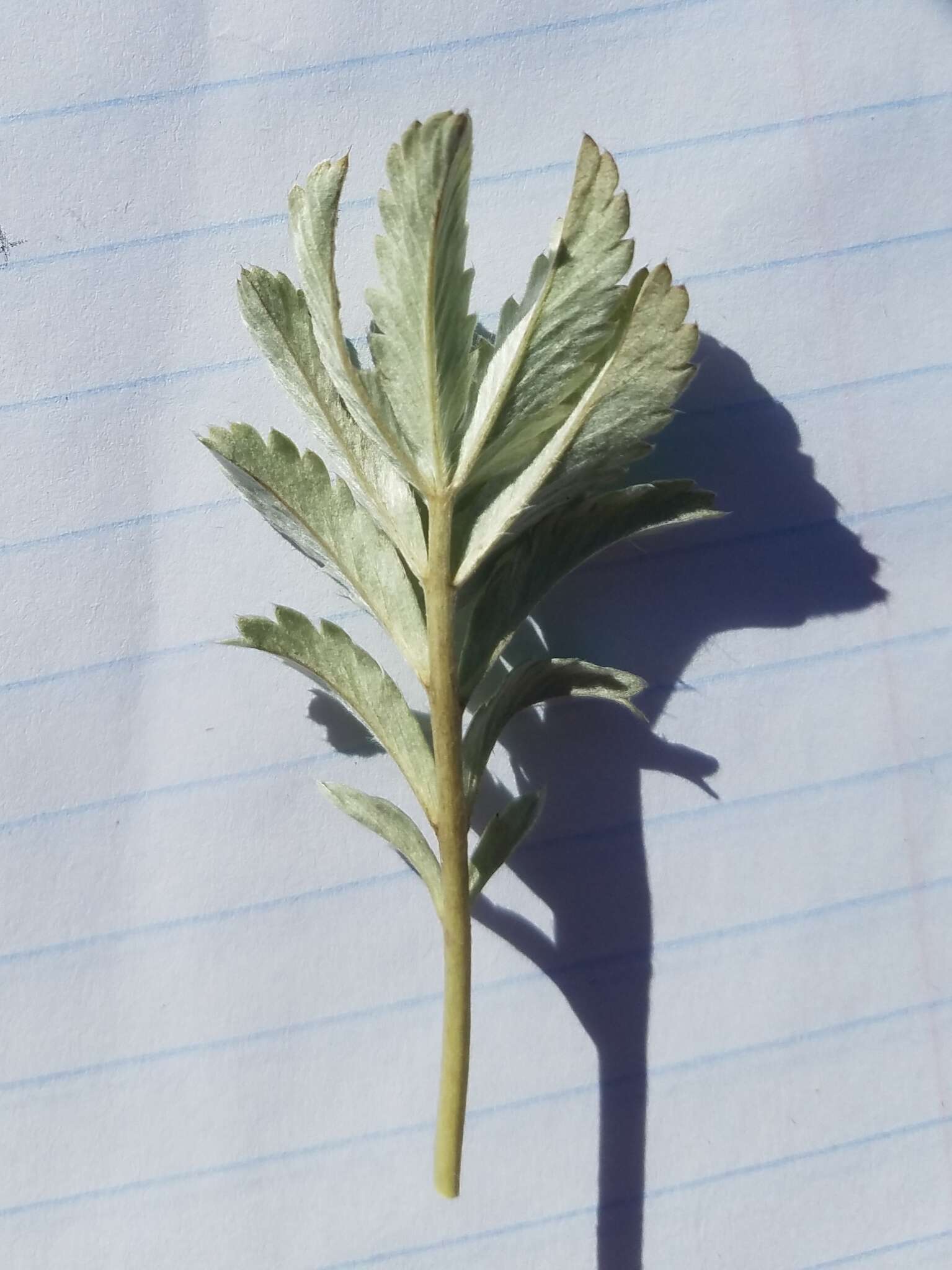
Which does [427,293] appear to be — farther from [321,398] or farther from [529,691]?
[529,691]

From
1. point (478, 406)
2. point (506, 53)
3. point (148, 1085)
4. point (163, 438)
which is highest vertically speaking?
point (506, 53)

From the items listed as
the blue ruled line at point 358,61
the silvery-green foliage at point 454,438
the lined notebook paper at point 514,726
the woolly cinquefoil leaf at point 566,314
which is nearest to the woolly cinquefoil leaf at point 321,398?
the silvery-green foliage at point 454,438

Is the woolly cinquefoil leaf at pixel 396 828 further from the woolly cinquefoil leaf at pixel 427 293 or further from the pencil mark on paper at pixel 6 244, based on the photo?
the pencil mark on paper at pixel 6 244

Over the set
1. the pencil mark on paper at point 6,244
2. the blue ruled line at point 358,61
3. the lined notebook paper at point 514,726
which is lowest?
the lined notebook paper at point 514,726

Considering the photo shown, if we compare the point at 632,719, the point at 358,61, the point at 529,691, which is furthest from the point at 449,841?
the point at 358,61

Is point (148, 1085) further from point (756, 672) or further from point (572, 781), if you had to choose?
point (756, 672)

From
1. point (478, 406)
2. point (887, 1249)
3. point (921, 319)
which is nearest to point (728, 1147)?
point (887, 1249)
